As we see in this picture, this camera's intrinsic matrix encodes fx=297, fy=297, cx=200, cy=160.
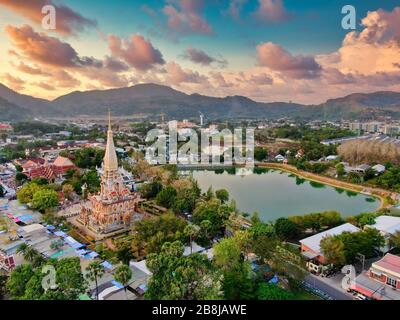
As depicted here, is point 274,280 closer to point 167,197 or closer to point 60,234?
point 167,197

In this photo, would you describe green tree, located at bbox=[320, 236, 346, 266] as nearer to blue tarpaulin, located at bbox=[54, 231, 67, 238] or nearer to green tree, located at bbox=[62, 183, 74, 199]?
blue tarpaulin, located at bbox=[54, 231, 67, 238]

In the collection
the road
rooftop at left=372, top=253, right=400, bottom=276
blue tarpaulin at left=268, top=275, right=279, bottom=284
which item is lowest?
the road

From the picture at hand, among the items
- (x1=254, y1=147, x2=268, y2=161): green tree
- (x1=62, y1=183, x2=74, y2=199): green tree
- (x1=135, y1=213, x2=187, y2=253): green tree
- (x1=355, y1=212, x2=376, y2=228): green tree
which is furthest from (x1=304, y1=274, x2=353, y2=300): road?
(x1=254, y1=147, x2=268, y2=161): green tree

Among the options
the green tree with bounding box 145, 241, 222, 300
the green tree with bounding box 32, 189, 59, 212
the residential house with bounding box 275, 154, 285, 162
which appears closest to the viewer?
the green tree with bounding box 145, 241, 222, 300

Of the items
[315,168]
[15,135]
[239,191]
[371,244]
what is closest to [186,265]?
[371,244]

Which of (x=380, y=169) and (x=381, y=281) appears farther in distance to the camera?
(x=380, y=169)

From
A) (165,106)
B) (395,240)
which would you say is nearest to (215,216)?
(395,240)
